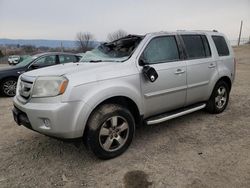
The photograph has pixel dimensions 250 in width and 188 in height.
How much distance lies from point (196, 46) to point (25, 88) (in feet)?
10.3

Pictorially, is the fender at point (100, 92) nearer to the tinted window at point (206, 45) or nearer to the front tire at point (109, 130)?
the front tire at point (109, 130)

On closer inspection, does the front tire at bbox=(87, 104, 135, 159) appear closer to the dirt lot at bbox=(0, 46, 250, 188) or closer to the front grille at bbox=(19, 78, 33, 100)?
the dirt lot at bbox=(0, 46, 250, 188)

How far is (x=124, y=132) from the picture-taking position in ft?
11.4

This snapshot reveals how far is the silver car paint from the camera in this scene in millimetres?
2928

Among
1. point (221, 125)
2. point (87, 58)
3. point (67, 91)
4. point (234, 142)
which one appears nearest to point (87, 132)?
point (67, 91)

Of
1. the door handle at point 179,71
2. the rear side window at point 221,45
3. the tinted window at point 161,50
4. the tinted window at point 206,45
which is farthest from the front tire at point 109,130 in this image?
the rear side window at point 221,45

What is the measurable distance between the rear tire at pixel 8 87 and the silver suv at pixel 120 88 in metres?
4.60

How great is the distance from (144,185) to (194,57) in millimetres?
2624

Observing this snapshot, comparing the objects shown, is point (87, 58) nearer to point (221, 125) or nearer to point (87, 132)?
point (87, 132)

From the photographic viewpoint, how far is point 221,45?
511 centimetres

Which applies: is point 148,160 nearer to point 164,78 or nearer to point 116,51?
point 164,78

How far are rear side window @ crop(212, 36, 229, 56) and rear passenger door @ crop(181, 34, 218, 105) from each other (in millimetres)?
340

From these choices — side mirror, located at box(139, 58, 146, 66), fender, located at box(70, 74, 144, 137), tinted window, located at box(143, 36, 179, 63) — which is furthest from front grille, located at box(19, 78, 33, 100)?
tinted window, located at box(143, 36, 179, 63)

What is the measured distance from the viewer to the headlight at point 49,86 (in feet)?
9.65
